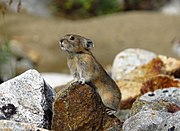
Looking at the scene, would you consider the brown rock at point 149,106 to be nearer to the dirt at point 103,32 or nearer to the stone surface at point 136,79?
the stone surface at point 136,79

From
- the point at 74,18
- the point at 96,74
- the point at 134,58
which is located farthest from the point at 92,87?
the point at 74,18

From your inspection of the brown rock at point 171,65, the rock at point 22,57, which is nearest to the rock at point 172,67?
the brown rock at point 171,65

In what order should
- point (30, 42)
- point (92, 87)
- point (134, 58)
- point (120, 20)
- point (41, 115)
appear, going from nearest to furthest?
point (41, 115), point (92, 87), point (134, 58), point (30, 42), point (120, 20)

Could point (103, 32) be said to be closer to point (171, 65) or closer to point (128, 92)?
point (171, 65)

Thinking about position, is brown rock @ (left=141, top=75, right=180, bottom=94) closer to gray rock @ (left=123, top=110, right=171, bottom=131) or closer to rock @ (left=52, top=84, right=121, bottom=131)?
rock @ (left=52, top=84, right=121, bottom=131)

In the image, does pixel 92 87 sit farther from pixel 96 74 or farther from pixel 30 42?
pixel 30 42

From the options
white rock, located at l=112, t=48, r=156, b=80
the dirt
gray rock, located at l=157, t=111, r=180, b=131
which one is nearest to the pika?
gray rock, located at l=157, t=111, r=180, b=131
